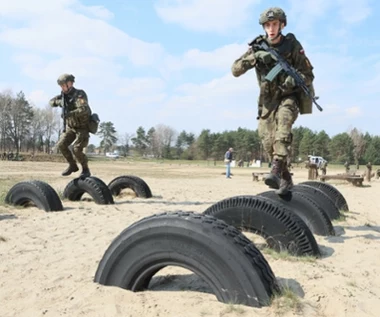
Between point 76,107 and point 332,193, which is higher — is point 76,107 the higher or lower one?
the higher one

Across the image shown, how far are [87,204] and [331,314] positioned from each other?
6.81 meters

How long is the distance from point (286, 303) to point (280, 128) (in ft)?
10.0

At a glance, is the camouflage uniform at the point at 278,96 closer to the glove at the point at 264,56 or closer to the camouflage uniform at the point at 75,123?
the glove at the point at 264,56

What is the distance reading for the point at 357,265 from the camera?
414 centimetres

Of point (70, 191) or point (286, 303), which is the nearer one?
point (286, 303)

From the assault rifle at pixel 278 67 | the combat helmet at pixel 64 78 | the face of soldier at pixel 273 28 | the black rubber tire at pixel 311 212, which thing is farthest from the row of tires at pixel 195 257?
the combat helmet at pixel 64 78

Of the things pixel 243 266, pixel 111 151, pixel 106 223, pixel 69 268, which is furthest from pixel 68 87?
pixel 111 151

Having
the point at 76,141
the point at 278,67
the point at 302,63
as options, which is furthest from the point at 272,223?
the point at 76,141

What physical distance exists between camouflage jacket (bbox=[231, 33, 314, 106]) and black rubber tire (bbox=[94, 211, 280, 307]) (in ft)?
10.1

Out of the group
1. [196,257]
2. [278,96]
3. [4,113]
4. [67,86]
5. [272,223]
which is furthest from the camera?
[4,113]

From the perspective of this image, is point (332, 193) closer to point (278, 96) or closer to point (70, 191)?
point (278, 96)

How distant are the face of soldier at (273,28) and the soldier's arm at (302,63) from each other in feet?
1.05

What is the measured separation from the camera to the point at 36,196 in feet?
24.9

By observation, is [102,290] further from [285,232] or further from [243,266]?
[285,232]
